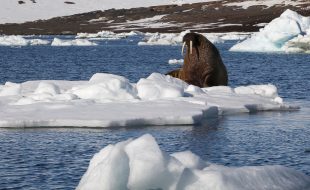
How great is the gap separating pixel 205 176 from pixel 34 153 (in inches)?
225

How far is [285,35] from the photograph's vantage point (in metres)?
54.3

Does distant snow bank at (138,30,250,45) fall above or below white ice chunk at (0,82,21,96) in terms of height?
below

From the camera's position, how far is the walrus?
2636cm

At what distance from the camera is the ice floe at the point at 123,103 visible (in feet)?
58.7

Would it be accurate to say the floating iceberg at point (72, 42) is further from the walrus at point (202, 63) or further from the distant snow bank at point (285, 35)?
the walrus at point (202, 63)

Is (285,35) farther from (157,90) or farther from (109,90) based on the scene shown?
(109,90)

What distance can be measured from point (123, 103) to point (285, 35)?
119ft

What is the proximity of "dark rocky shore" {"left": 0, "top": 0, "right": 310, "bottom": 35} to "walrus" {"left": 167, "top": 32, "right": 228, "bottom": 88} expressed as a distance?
82.1 m

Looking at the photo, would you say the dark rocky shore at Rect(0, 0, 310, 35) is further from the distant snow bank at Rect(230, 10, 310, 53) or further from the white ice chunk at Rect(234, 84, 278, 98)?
the white ice chunk at Rect(234, 84, 278, 98)

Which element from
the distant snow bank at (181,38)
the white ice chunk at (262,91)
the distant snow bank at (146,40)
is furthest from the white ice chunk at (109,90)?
the distant snow bank at (146,40)

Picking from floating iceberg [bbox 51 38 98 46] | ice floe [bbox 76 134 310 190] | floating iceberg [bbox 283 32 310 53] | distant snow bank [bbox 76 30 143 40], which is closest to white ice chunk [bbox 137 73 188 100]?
ice floe [bbox 76 134 310 190]

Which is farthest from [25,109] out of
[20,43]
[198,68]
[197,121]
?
[20,43]

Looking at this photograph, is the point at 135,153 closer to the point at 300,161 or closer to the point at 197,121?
the point at 300,161

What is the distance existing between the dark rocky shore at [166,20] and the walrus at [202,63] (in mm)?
82082
